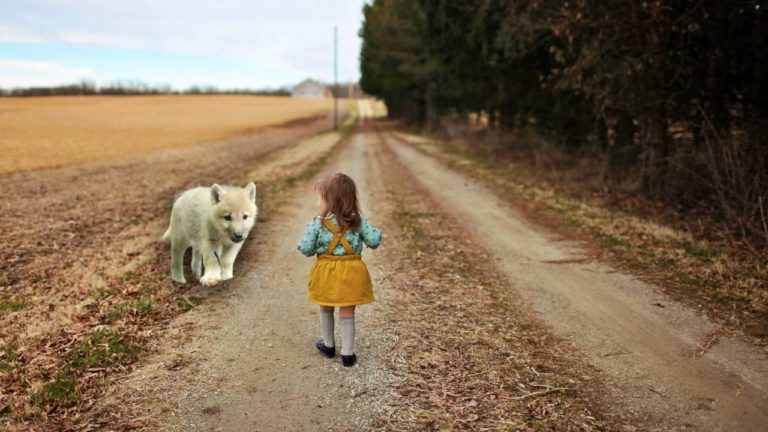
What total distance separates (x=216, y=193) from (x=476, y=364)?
3755 mm

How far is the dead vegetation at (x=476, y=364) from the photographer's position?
12.9ft

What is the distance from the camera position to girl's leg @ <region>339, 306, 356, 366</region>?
463 centimetres

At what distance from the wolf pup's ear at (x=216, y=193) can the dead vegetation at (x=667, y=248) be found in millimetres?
Result: 5979

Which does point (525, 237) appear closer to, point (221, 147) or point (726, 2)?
point (726, 2)

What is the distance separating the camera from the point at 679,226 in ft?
34.1

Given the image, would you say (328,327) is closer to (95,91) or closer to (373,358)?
(373,358)

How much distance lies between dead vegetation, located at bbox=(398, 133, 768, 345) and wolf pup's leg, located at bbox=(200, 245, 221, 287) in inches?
235

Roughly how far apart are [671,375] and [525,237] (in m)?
5.48

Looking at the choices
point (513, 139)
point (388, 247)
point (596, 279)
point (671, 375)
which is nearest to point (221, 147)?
point (513, 139)

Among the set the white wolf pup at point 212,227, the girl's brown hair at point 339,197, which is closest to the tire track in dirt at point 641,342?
the girl's brown hair at point 339,197

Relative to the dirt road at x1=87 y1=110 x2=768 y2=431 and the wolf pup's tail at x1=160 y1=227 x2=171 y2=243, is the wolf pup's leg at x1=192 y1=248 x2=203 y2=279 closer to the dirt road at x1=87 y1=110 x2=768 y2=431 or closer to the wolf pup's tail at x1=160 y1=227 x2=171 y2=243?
the dirt road at x1=87 y1=110 x2=768 y2=431

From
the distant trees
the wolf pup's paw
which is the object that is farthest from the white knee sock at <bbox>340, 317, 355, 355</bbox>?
the distant trees

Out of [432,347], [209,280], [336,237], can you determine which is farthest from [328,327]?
[209,280]

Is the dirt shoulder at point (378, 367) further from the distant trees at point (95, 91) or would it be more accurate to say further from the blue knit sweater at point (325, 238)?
the distant trees at point (95, 91)
